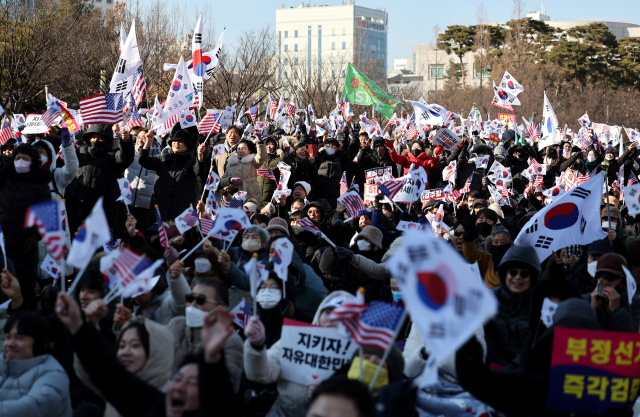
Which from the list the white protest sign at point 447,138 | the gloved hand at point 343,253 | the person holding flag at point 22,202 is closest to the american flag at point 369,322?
the gloved hand at point 343,253

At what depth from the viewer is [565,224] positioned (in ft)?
19.8

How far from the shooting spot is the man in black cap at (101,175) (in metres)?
7.79

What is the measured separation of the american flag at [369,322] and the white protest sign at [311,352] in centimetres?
45

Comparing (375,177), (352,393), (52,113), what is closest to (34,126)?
(52,113)

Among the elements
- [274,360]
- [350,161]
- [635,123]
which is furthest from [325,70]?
[274,360]

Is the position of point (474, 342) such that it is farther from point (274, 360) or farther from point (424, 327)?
point (274, 360)

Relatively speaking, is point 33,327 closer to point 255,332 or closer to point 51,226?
point 51,226

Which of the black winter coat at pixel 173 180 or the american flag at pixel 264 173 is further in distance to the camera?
the american flag at pixel 264 173

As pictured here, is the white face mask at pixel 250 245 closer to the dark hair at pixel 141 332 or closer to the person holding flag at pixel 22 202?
the person holding flag at pixel 22 202

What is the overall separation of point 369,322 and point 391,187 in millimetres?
5603

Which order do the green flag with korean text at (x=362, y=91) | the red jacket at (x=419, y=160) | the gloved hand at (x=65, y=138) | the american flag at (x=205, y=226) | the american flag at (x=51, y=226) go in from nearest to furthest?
the american flag at (x=51, y=226)
the american flag at (x=205, y=226)
the gloved hand at (x=65, y=138)
the red jacket at (x=419, y=160)
the green flag with korean text at (x=362, y=91)

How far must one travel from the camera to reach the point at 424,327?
8.48 ft

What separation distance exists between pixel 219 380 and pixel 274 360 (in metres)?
1.12

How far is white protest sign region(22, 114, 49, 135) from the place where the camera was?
1006 centimetres
